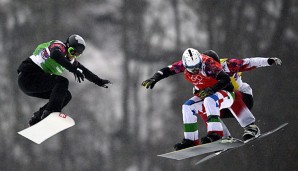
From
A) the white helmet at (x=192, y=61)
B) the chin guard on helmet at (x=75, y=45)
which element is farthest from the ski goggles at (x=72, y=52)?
the white helmet at (x=192, y=61)

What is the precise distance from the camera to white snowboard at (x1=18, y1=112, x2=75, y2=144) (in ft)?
42.3

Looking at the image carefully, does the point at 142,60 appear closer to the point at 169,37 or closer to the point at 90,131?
the point at 169,37

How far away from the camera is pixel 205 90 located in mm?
12906

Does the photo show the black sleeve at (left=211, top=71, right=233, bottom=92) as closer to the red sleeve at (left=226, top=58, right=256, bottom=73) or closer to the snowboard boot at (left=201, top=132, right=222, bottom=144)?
the snowboard boot at (left=201, top=132, right=222, bottom=144)

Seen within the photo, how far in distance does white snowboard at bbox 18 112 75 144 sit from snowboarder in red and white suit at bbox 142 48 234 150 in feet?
5.55

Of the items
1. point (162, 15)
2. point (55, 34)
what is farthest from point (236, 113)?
point (162, 15)

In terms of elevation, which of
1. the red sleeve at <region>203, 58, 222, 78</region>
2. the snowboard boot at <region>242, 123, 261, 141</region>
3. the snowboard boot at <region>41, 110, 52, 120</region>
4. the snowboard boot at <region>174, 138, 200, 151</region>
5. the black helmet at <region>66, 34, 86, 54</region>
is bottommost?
the snowboard boot at <region>174, 138, 200, 151</region>

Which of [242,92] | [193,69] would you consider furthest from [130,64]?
[193,69]

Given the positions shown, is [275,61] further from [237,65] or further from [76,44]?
[76,44]

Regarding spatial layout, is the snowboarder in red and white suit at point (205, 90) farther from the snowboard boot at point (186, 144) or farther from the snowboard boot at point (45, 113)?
the snowboard boot at point (45, 113)

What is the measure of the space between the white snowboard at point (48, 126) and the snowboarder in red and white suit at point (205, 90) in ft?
5.55

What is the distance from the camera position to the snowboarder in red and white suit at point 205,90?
12.9 meters

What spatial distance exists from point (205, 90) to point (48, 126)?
3028 mm

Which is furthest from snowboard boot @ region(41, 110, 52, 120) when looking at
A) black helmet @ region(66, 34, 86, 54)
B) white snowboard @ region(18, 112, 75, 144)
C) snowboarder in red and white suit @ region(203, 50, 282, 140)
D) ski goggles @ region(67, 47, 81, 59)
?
snowboarder in red and white suit @ region(203, 50, 282, 140)
